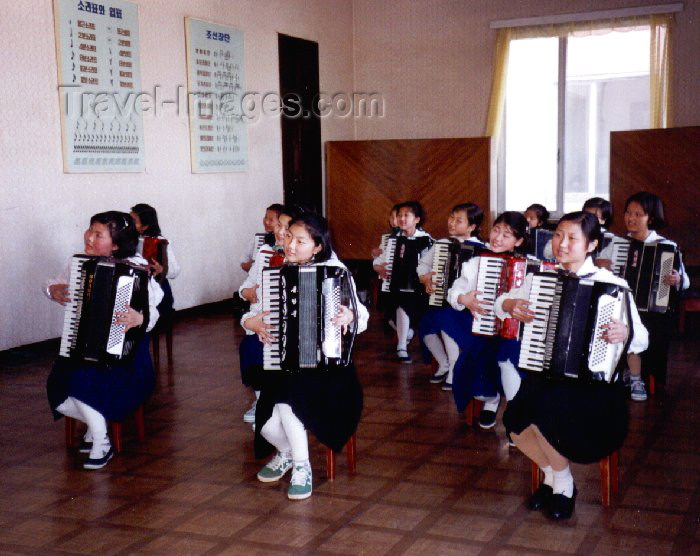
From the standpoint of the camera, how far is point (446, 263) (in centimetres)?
479

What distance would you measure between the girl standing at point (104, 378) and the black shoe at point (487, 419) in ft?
5.16

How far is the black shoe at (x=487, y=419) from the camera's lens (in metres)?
4.21

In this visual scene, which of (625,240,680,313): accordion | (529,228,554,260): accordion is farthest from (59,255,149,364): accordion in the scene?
(529,228,554,260): accordion

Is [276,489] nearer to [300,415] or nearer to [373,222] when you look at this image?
[300,415]

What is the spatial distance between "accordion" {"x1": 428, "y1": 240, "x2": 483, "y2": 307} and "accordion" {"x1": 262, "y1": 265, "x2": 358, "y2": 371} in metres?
1.53

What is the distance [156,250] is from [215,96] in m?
2.78

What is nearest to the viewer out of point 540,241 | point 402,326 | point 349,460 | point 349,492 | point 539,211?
point 349,492

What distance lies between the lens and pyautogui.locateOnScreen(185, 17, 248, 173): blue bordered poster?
7.58 meters

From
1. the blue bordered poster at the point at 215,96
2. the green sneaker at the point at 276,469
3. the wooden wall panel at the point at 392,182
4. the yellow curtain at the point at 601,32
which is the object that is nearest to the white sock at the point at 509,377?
the green sneaker at the point at 276,469

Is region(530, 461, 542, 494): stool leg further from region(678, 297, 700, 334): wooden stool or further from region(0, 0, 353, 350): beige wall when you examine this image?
region(0, 0, 353, 350): beige wall

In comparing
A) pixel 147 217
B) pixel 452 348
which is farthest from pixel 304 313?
pixel 147 217

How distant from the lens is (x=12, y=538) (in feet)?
9.84

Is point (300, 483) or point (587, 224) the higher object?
point (587, 224)

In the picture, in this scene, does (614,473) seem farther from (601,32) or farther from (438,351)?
(601,32)
